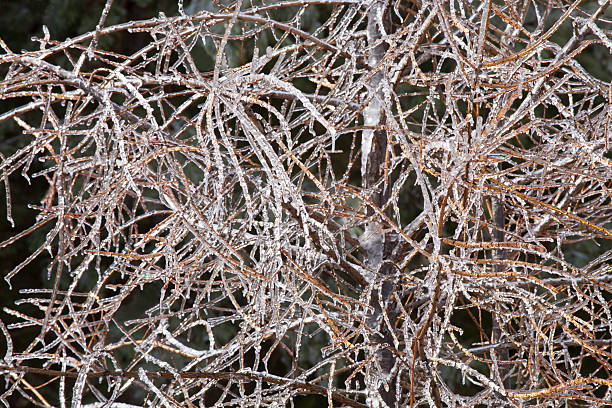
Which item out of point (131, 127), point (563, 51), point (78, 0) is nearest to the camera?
point (131, 127)

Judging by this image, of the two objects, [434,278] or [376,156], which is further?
[376,156]

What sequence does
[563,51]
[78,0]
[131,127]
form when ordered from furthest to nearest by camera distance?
[78,0] < [563,51] < [131,127]

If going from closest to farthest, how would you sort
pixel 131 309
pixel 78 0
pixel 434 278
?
pixel 434 278
pixel 131 309
pixel 78 0

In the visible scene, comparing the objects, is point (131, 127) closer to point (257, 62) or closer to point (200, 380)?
point (257, 62)

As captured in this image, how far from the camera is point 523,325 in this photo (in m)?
2.00

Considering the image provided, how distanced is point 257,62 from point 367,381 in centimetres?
71

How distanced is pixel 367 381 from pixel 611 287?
2.09 feet

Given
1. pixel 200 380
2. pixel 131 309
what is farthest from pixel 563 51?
pixel 131 309

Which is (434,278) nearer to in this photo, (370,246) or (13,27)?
(370,246)

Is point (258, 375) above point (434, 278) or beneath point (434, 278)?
beneath

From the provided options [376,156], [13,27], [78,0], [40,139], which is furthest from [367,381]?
[13,27]

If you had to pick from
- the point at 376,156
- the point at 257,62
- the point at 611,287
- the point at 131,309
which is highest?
the point at 257,62

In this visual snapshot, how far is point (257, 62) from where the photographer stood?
131cm

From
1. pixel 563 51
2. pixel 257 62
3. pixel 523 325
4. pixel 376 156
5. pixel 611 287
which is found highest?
pixel 257 62
